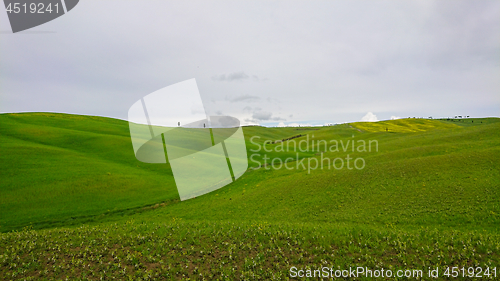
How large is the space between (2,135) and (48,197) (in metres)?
38.9

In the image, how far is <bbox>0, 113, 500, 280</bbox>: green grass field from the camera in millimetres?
10289

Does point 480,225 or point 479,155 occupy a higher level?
point 479,155

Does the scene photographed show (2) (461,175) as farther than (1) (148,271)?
Yes

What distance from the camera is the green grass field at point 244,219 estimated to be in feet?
33.8

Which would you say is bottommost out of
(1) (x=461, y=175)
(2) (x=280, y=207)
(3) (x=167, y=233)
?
(2) (x=280, y=207)

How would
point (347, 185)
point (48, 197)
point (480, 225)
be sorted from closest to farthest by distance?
point (480, 225)
point (347, 185)
point (48, 197)

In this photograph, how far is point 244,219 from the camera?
2023 centimetres

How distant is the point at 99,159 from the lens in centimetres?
4269

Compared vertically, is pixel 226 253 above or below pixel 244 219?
above

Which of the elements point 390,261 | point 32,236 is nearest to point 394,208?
point 390,261

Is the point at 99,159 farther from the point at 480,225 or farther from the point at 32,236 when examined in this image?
the point at 480,225

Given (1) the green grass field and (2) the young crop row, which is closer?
(2) the young crop row

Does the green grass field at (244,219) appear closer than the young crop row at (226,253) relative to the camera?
No

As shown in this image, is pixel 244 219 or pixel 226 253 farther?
pixel 244 219
